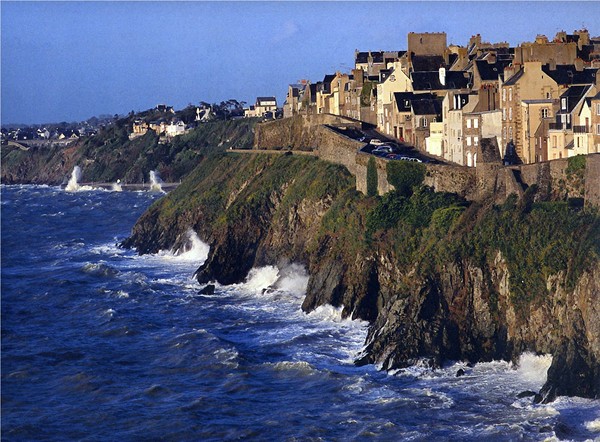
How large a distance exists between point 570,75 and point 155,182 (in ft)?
347

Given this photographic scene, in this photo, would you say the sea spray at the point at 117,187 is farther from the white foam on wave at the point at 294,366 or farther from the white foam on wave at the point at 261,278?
the white foam on wave at the point at 294,366

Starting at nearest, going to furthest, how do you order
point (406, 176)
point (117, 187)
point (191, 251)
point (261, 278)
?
point (406, 176) → point (261, 278) → point (191, 251) → point (117, 187)

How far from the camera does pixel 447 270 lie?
182 ft

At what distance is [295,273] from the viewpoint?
71.8m

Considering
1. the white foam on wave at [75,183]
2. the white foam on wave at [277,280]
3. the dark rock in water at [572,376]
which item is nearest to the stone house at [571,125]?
the white foam on wave at [277,280]

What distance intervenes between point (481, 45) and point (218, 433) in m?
54.1

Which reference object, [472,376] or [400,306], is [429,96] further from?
[472,376]

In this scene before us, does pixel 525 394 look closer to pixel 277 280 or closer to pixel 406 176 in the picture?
pixel 406 176

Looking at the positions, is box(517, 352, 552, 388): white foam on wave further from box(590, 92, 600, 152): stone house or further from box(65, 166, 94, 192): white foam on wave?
box(65, 166, 94, 192): white foam on wave

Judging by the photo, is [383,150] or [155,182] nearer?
[383,150]

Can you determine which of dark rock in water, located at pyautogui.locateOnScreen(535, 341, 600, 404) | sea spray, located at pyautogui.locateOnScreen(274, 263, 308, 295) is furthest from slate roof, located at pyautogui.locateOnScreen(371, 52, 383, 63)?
dark rock in water, located at pyautogui.locateOnScreen(535, 341, 600, 404)

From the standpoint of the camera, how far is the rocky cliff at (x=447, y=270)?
48.9m

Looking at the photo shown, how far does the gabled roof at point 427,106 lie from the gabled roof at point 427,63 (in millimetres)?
8185

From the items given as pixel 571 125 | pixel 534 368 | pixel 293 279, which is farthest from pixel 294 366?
pixel 571 125
